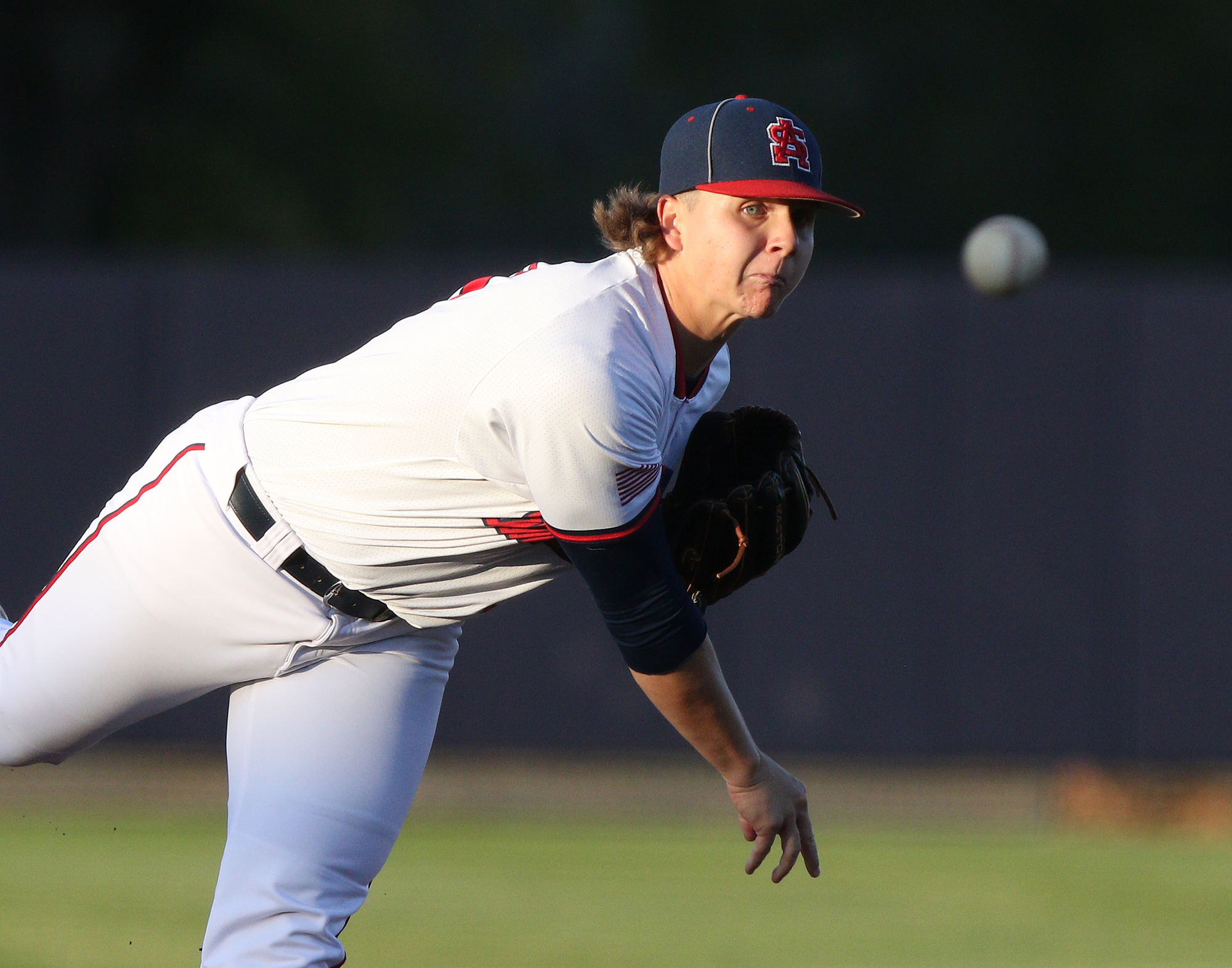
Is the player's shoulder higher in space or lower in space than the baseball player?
higher

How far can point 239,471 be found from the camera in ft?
10.1

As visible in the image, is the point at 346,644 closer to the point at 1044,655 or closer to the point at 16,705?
the point at 16,705

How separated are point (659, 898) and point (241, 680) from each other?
2909 millimetres

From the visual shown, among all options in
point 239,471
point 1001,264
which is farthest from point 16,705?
point 1001,264

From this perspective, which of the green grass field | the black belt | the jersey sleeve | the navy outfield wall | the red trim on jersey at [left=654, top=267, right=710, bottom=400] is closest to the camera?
the jersey sleeve

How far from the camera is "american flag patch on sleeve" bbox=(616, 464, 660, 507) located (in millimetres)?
2635

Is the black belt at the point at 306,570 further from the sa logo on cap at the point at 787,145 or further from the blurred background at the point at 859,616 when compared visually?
the blurred background at the point at 859,616

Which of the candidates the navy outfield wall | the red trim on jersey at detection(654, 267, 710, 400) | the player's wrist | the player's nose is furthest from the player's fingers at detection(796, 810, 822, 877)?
the navy outfield wall

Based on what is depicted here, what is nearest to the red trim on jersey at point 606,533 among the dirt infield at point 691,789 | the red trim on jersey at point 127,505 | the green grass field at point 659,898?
the red trim on jersey at point 127,505

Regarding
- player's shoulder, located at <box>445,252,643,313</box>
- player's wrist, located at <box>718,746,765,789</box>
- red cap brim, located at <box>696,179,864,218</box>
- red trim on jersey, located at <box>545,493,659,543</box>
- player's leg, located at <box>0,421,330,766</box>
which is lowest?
player's wrist, located at <box>718,746,765,789</box>

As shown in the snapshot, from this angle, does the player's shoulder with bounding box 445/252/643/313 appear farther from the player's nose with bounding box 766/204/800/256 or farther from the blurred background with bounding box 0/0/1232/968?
the blurred background with bounding box 0/0/1232/968

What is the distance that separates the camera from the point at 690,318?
2838mm

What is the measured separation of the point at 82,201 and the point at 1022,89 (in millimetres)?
7728

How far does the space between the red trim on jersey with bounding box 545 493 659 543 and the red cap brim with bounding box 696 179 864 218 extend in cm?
53
